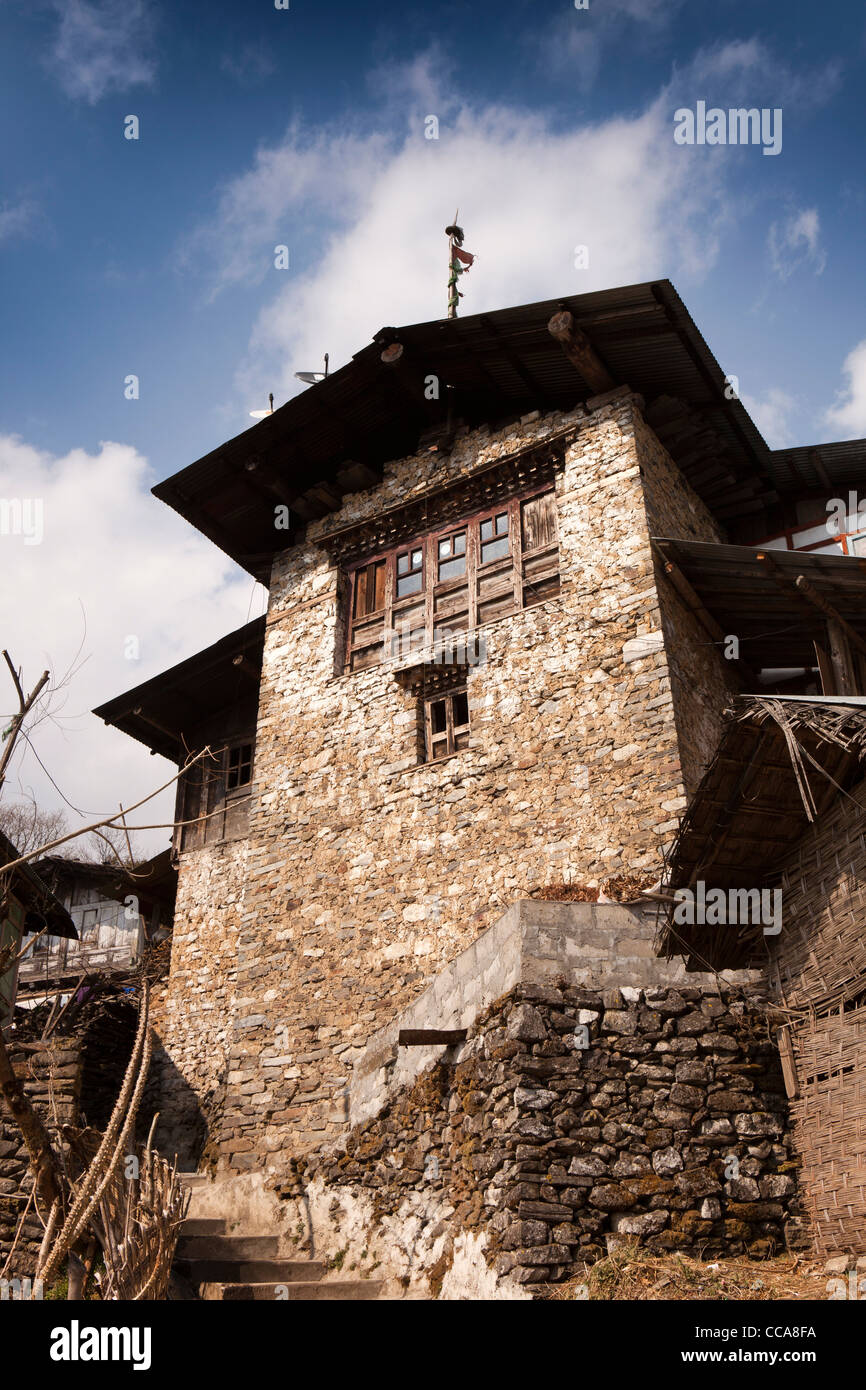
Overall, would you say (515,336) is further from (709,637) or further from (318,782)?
(318,782)

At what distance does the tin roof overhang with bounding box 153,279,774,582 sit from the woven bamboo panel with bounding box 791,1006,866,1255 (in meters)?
8.00

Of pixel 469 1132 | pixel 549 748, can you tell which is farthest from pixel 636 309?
pixel 469 1132

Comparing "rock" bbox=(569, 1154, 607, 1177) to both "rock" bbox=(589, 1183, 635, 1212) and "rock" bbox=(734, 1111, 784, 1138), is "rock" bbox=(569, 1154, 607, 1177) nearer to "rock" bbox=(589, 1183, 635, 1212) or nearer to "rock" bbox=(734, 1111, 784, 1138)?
"rock" bbox=(589, 1183, 635, 1212)

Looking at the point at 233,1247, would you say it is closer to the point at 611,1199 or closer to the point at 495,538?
the point at 611,1199

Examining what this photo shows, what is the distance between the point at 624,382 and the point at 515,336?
1.37m

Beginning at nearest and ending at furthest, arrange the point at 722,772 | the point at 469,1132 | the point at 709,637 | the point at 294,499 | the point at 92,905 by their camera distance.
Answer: the point at 722,772, the point at 469,1132, the point at 709,637, the point at 294,499, the point at 92,905

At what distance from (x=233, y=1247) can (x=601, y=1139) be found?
3.96 meters

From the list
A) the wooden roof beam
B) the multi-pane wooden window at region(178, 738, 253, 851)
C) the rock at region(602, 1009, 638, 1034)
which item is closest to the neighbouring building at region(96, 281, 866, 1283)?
the wooden roof beam

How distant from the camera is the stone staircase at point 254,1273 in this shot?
25.7 ft

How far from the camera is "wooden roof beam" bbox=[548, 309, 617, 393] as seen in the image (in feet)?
40.1

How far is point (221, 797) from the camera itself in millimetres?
17391

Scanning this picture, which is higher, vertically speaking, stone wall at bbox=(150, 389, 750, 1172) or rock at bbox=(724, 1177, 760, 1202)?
stone wall at bbox=(150, 389, 750, 1172)
